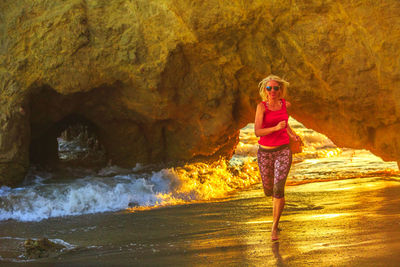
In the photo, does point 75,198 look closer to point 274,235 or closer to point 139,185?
point 139,185

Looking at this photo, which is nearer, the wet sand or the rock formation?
the wet sand

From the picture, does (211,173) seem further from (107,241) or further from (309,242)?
(309,242)

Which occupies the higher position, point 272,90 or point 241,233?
point 272,90

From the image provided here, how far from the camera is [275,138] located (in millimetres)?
4887

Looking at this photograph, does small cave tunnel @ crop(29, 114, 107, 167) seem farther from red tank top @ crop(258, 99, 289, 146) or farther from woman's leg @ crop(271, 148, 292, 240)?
woman's leg @ crop(271, 148, 292, 240)

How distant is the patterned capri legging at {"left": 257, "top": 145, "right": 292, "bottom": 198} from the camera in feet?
15.9

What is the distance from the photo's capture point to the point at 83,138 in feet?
58.7

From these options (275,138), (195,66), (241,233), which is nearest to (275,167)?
(275,138)

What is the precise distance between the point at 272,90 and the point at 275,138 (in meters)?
0.47

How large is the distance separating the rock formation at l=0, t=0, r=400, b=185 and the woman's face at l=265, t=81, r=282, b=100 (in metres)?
2.33

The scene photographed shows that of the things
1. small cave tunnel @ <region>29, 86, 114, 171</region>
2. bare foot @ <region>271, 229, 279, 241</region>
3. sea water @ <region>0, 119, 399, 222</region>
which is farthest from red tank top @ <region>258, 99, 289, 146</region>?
small cave tunnel @ <region>29, 86, 114, 171</region>

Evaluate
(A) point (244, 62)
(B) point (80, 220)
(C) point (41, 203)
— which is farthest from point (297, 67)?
(C) point (41, 203)

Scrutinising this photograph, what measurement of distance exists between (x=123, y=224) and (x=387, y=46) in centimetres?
403

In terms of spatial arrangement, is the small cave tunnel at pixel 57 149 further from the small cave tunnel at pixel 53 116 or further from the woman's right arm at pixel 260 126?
the woman's right arm at pixel 260 126
